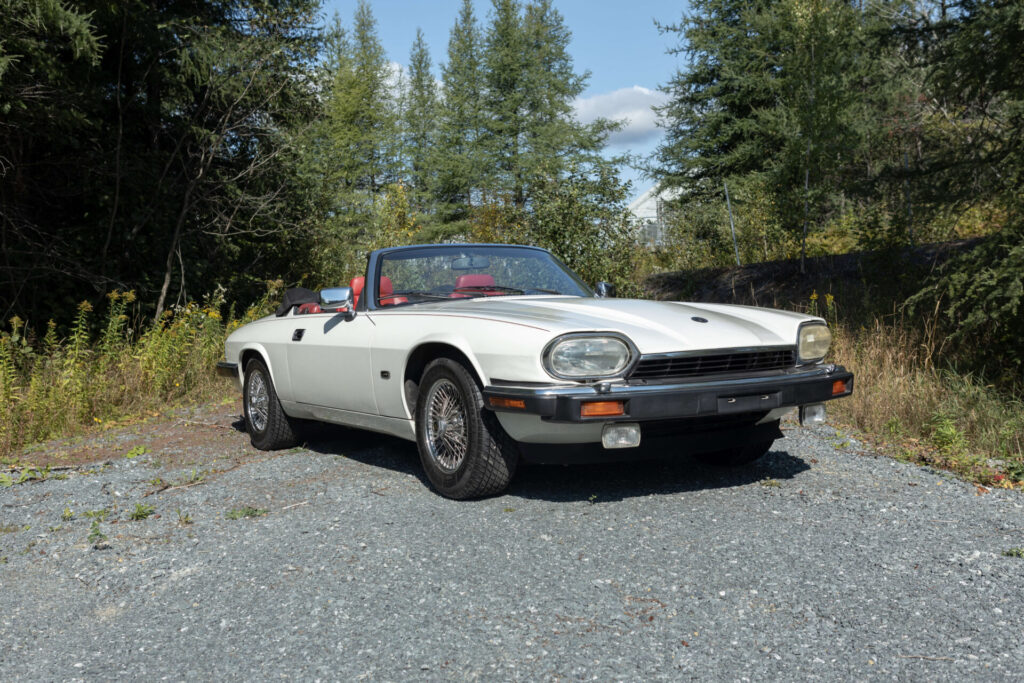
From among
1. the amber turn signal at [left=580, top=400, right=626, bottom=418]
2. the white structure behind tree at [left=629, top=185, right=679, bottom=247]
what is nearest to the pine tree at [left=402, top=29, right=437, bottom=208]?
the white structure behind tree at [left=629, top=185, right=679, bottom=247]

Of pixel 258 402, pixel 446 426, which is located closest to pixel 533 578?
pixel 446 426

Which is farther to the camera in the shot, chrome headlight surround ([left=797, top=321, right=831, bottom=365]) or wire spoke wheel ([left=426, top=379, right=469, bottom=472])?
chrome headlight surround ([left=797, top=321, right=831, bottom=365])

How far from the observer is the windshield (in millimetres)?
5508

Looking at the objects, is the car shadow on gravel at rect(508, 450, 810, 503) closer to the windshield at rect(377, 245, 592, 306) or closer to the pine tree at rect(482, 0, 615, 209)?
the windshield at rect(377, 245, 592, 306)

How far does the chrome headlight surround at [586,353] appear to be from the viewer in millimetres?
4113

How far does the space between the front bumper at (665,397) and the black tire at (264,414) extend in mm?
2651

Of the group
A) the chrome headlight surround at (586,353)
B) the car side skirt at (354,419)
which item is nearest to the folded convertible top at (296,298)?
the car side skirt at (354,419)

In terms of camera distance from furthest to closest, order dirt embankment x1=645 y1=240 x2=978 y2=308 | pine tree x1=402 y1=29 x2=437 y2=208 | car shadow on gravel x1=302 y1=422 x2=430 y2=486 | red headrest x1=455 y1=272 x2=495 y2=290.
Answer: pine tree x1=402 y1=29 x2=437 y2=208, dirt embankment x1=645 y1=240 x2=978 y2=308, car shadow on gravel x1=302 y1=422 x2=430 y2=486, red headrest x1=455 y1=272 x2=495 y2=290

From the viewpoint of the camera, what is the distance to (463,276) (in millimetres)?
5598

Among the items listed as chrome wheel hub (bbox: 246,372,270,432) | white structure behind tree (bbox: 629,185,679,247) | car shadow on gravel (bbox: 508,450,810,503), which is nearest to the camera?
car shadow on gravel (bbox: 508,450,810,503)

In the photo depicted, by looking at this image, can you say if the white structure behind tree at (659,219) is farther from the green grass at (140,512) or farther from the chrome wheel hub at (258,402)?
the green grass at (140,512)

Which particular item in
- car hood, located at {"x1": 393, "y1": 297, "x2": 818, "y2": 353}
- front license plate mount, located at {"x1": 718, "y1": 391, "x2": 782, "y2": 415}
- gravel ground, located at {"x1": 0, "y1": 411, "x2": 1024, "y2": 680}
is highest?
car hood, located at {"x1": 393, "y1": 297, "x2": 818, "y2": 353}

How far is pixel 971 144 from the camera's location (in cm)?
862

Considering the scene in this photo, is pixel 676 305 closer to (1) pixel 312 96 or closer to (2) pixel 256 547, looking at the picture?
(2) pixel 256 547
